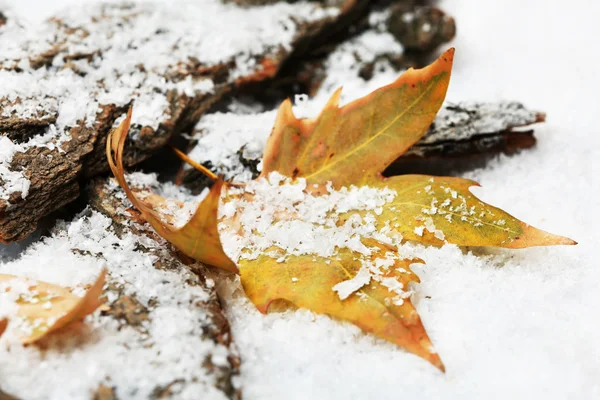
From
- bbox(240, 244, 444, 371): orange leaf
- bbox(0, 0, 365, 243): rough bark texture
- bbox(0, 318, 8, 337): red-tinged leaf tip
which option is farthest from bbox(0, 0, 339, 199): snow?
bbox(240, 244, 444, 371): orange leaf

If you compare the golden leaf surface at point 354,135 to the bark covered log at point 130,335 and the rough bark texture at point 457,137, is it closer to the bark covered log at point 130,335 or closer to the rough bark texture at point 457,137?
the rough bark texture at point 457,137

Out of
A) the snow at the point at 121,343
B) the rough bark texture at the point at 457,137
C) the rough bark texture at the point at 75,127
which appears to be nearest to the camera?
the snow at the point at 121,343

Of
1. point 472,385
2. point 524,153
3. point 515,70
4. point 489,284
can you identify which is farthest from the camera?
point 515,70

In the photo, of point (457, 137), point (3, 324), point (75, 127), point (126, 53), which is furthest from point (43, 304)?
point (457, 137)

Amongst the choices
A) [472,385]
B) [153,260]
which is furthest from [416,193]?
[153,260]

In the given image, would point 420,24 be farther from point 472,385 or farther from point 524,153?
point 472,385

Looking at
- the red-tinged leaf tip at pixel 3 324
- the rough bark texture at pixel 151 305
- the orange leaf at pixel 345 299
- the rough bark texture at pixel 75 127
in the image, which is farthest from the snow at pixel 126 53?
the orange leaf at pixel 345 299
